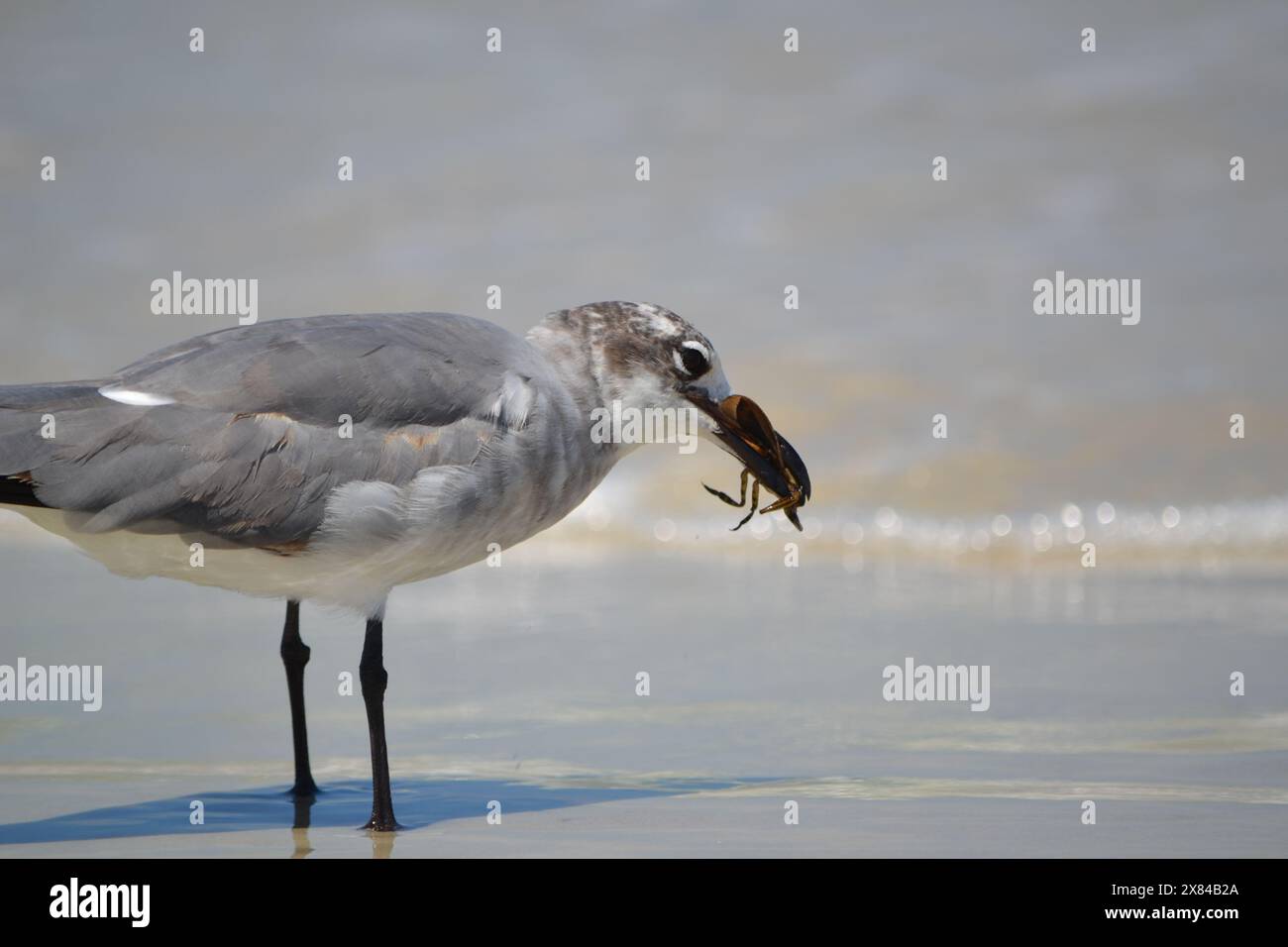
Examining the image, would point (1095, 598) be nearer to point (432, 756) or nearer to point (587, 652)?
point (587, 652)

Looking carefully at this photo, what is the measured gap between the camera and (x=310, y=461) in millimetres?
4922

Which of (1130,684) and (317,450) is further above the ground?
(317,450)

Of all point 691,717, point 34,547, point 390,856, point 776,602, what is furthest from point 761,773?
point 34,547

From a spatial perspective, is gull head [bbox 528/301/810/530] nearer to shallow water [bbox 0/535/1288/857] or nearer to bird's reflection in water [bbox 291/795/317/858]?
shallow water [bbox 0/535/1288/857]

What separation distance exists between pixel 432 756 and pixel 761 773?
117cm

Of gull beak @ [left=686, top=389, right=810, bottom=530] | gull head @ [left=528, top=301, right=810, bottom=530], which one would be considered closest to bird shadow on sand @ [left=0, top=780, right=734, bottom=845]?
gull beak @ [left=686, top=389, right=810, bottom=530]

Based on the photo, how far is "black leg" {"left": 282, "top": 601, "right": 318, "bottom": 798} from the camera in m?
5.30

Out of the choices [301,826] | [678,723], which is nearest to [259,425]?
[301,826]

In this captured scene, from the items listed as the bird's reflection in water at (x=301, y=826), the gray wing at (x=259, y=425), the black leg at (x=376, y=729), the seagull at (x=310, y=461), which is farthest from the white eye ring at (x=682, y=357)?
the bird's reflection in water at (x=301, y=826)

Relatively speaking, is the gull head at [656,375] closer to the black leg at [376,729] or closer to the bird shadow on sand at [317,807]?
the black leg at [376,729]

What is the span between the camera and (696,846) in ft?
15.1

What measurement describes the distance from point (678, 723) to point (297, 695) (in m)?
1.60

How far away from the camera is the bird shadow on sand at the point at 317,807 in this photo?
479 cm

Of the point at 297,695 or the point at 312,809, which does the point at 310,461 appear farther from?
the point at 312,809
